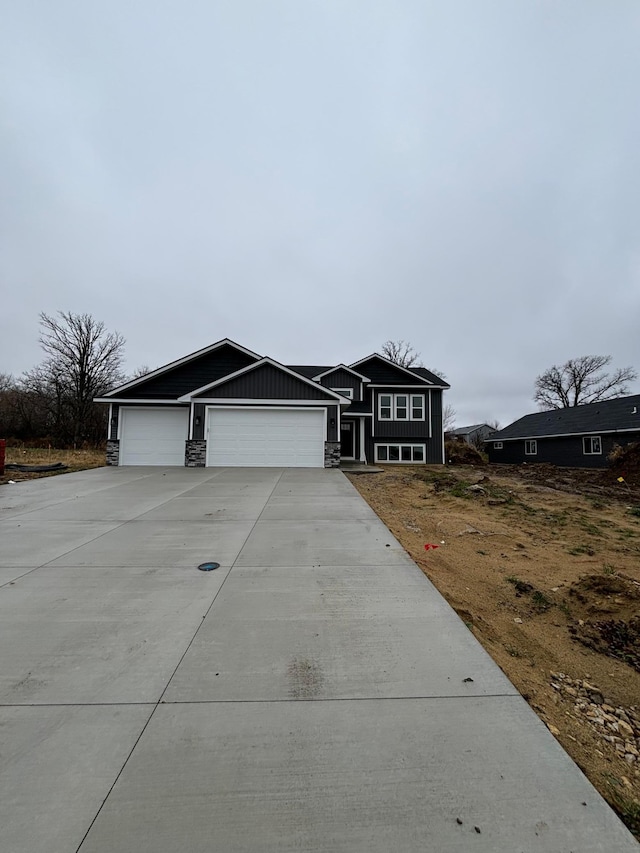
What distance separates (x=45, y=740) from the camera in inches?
69.9

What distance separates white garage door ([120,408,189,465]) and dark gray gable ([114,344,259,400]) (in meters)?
0.76

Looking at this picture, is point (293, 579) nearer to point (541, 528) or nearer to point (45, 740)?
point (45, 740)

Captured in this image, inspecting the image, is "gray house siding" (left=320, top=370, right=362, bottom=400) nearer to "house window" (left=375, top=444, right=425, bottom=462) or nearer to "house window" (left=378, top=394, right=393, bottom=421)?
"house window" (left=378, top=394, right=393, bottom=421)

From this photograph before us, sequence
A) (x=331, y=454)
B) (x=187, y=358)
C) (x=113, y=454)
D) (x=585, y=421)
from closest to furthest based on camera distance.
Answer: (x=331, y=454), (x=113, y=454), (x=187, y=358), (x=585, y=421)

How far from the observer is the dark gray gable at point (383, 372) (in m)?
19.5

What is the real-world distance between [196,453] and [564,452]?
24.0 m

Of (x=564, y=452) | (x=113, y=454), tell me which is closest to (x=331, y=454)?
(x=113, y=454)

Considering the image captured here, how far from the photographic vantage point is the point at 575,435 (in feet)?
76.2

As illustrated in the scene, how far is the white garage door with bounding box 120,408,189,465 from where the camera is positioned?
14.5 meters

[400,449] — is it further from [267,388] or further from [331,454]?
[267,388]

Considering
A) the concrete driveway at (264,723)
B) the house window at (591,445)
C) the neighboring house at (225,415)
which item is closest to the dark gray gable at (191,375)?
the neighboring house at (225,415)

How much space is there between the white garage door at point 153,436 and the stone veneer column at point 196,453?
102 centimetres

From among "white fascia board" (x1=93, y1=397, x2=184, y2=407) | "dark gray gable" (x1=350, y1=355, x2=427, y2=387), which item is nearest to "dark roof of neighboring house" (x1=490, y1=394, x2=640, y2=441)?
"dark gray gable" (x1=350, y1=355, x2=427, y2=387)

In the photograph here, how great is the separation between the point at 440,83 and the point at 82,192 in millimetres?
14515
